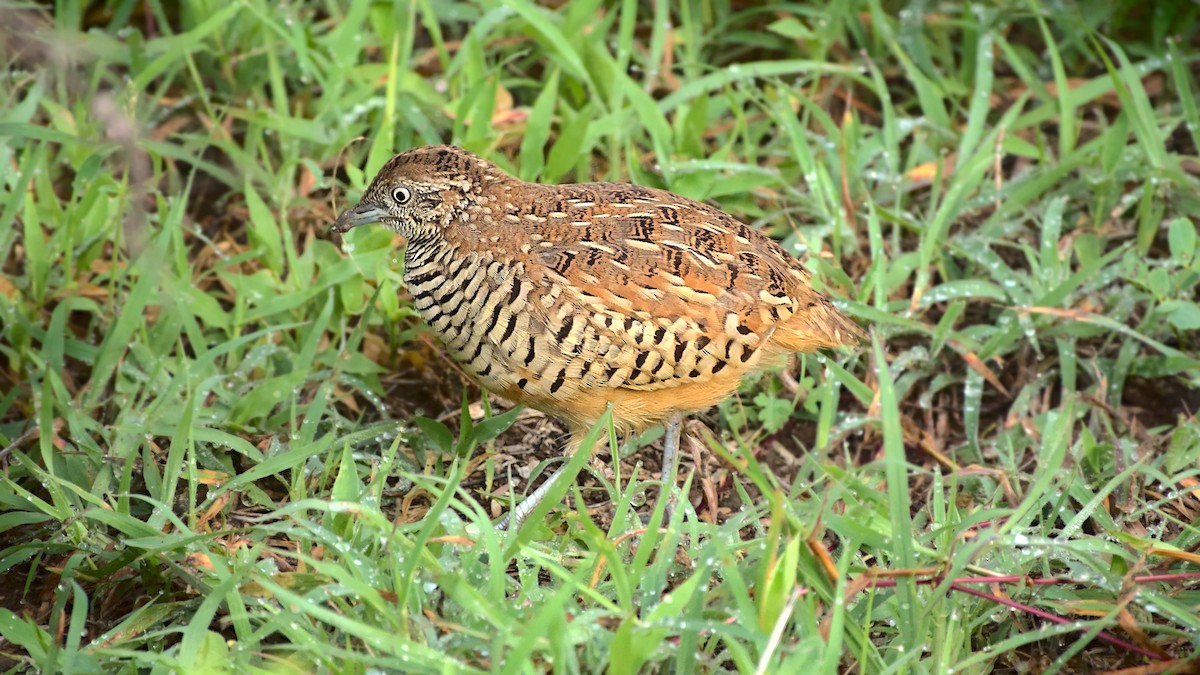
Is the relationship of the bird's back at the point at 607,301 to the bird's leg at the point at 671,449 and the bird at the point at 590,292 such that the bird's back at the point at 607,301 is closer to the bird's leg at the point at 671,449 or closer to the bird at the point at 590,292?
the bird at the point at 590,292

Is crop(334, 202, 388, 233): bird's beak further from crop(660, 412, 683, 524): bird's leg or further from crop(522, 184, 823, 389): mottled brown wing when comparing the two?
crop(660, 412, 683, 524): bird's leg

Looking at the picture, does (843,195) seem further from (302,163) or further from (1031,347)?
(302,163)

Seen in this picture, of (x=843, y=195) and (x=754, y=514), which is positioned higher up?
(x=843, y=195)

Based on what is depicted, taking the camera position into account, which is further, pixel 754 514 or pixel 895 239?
pixel 895 239

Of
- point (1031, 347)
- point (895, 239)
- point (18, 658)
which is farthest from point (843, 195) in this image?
point (18, 658)

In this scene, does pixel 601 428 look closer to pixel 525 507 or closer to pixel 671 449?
pixel 525 507

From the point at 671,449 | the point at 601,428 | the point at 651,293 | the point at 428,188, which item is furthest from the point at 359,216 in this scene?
the point at 671,449
